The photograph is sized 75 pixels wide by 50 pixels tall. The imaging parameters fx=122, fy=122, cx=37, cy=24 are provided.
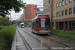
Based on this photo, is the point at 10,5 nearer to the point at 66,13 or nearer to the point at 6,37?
the point at 6,37

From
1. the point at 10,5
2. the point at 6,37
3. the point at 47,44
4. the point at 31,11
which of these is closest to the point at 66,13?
the point at 47,44

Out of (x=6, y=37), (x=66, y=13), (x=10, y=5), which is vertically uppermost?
A: (x=66, y=13)

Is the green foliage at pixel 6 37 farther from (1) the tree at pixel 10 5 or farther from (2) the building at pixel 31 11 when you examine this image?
(2) the building at pixel 31 11

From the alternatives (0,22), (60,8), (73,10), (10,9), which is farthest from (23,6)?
(0,22)

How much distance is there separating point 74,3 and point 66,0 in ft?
17.1

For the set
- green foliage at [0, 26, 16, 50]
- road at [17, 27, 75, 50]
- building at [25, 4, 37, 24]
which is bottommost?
road at [17, 27, 75, 50]

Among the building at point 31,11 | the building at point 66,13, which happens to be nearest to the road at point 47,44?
the building at point 66,13

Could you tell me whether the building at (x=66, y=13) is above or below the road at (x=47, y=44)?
above

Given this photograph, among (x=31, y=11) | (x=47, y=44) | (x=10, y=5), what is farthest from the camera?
(x=31, y=11)

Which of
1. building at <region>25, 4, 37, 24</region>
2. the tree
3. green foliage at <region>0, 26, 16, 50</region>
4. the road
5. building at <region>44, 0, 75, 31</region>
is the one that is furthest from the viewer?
building at <region>25, 4, 37, 24</region>

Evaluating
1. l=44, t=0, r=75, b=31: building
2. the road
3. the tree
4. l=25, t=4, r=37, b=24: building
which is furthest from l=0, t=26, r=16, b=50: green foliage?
l=25, t=4, r=37, b=24: building

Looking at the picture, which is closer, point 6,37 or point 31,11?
point 6,37

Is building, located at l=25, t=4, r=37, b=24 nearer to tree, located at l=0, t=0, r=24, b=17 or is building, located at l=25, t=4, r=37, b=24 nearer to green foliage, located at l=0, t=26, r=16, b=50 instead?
green foliage, located at l=0, t=26, r=16, b=50

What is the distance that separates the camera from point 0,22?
2862 inches
